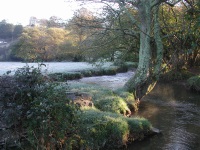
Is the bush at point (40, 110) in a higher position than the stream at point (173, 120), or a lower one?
higher

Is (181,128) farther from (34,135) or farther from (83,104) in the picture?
(34,135)

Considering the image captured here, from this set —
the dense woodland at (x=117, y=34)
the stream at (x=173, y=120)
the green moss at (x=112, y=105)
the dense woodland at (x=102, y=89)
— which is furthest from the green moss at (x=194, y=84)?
the green moss at (x=112, y=105)

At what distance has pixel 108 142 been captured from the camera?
27.7ft

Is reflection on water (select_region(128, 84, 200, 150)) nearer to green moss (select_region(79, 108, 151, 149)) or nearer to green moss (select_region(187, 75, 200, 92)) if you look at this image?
green moss (select_region(79, 108, 151, 149))

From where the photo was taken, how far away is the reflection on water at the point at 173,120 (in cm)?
920

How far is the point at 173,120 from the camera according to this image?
12422 mm

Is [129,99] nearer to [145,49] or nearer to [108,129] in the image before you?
[145,49]

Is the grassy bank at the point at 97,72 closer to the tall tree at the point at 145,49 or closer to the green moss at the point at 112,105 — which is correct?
the tall tree at the point at 145,49

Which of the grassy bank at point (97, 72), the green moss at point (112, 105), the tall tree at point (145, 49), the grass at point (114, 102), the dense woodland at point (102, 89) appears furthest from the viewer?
the grassy bank at point (97, 72)

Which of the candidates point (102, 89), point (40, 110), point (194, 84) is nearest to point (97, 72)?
point (194, 84)

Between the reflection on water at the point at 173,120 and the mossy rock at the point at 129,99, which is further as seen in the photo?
the mossy rock at the point at 129,99

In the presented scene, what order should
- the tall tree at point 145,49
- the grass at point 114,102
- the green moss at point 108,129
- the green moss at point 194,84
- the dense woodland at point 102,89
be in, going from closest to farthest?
the dense woodland at point 102,89 < the green moss at point 108,129 < the grass at point 114,102 < the tall tree at point 145,49 < the green moss at point 194,84

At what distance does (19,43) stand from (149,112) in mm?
38664

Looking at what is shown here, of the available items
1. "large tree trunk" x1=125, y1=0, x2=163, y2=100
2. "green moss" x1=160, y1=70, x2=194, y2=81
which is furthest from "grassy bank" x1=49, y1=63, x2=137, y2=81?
"large tree trunk" x1=125, y1=0, x2=163, y2=100
